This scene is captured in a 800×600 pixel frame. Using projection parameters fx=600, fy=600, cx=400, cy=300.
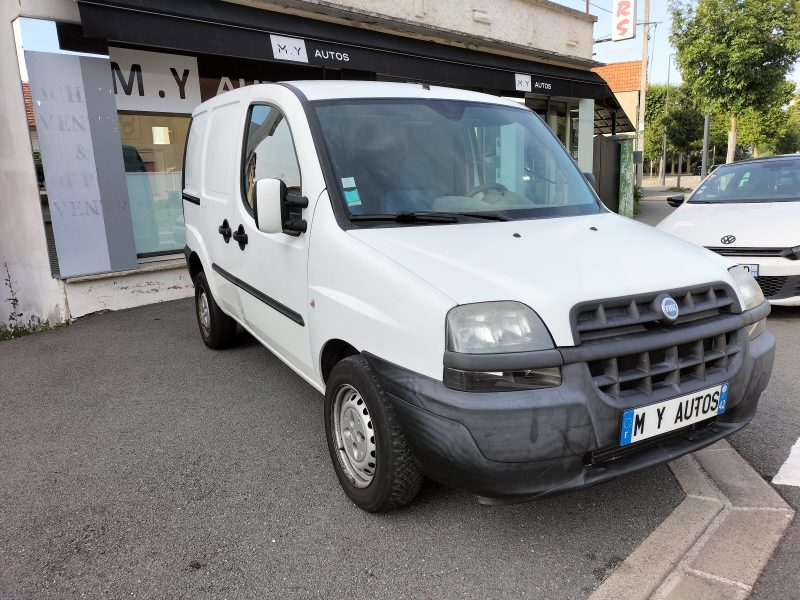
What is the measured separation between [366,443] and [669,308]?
4.41ft

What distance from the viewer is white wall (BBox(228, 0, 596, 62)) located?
8.84m

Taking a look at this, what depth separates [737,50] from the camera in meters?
17.4

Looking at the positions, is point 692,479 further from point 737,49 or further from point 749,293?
point 737,49

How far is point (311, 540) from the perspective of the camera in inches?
101

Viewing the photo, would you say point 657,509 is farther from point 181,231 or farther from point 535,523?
point 181,231

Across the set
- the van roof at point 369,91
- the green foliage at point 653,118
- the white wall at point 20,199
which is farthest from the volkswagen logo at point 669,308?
the green foliage at point 653,118

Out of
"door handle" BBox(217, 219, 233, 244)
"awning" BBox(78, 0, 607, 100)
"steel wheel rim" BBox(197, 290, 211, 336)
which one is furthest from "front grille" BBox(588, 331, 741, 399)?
"awning" BBox(78, 0, 607, 100)

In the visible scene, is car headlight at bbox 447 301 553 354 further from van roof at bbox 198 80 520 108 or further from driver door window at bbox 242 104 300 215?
van roof at bbox 198 80 520 108

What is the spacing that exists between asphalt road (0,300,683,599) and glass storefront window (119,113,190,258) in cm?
384

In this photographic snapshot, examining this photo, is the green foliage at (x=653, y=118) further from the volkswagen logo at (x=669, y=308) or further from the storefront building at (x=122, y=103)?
→ the volkswagen logo at (x=669, y=308)

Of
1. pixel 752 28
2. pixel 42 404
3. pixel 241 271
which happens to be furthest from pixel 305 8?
pixel 752 28

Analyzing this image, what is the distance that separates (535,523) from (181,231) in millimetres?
6543

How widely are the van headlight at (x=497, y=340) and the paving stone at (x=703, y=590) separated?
2.94 ft

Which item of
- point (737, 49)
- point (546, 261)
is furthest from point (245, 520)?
point (737, 49)
